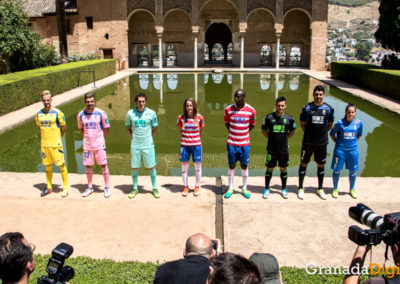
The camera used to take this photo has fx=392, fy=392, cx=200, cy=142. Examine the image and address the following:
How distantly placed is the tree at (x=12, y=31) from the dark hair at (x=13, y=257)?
1809cm

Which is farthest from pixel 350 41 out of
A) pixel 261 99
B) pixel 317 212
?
pixel 317 212

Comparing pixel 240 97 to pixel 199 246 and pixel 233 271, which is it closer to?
pixel 199 246

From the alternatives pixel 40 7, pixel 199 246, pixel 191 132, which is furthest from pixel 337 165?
pixel 40 7

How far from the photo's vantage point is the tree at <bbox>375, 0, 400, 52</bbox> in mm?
17250

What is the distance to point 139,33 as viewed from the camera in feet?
102

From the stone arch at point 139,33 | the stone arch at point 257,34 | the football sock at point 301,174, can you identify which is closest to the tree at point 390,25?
the stone arch at point 257,34

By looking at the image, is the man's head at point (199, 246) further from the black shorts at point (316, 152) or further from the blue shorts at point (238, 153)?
the black shorts at point (316, 152)

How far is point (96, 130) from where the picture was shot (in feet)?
16.9

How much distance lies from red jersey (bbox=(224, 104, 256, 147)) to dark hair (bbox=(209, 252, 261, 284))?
11.4ft

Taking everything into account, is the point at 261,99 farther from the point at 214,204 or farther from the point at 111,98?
the point at 214,204

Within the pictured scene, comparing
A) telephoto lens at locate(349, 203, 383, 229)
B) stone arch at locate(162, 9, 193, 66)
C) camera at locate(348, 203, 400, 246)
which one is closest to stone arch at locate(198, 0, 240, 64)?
stone arch at locate(162, 9, 193, 66)

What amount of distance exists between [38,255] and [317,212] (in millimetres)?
3127

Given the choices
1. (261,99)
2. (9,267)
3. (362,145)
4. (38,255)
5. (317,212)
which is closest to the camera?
(9,267)

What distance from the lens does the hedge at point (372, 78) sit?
14281mm
